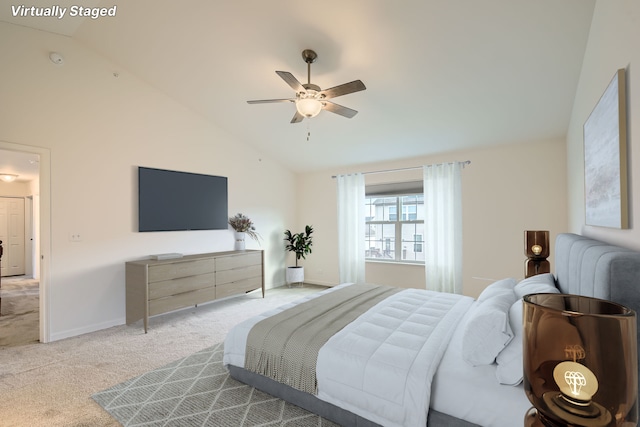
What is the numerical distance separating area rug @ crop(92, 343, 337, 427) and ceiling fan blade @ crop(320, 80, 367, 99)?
95.6 inches

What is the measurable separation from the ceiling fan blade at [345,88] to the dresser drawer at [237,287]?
3090mm

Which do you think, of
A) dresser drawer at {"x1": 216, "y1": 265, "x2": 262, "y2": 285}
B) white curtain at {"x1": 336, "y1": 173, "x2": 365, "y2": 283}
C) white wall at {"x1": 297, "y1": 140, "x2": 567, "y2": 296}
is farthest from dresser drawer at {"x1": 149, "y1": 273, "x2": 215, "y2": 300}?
white wall at {"x1": 297, "y1": 140, "x2": 567, "y2": 296}

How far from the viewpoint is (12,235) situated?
6961 millimetres

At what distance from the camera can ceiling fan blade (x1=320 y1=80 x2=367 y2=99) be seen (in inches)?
95.9

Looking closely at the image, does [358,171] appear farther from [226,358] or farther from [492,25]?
[226,358]

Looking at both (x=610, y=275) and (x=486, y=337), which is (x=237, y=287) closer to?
(x=486, y=337)

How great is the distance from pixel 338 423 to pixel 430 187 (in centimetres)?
371

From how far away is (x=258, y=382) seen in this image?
87.3 inches

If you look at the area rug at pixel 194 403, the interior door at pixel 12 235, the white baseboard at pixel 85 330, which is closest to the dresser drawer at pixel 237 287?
the white baseboard at pixel 85 330

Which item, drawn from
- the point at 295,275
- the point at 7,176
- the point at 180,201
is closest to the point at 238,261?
the point at 180,201

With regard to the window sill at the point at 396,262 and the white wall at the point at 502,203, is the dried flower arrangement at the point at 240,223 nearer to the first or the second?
the window sill at the point at 396,262

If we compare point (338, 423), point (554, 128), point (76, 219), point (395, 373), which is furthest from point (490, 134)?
point (76, 219)

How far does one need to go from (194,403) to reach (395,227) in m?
4.10

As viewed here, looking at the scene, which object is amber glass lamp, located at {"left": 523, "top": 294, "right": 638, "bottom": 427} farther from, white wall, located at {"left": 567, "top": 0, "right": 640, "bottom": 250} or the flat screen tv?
the flat screen tv
